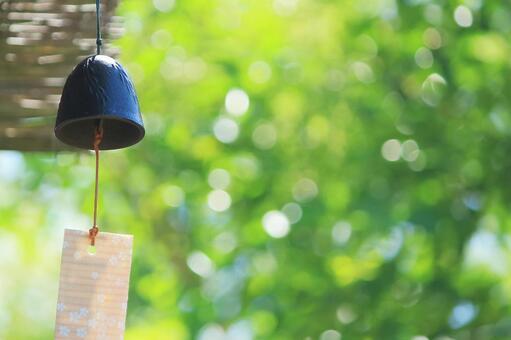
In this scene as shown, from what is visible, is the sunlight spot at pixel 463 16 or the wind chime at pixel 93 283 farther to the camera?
the sunlight spot at pixel 463 16

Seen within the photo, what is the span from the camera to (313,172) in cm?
425

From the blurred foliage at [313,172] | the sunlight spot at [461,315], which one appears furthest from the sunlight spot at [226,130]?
the sunlight spot at [461,315]

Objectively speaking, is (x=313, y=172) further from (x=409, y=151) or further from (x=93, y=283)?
(x=93, y=283)

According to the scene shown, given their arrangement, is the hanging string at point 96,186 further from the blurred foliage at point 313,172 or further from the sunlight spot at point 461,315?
the sunlight spot at point 461,315

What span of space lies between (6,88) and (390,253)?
8.24ft

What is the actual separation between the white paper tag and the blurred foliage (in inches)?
95.6

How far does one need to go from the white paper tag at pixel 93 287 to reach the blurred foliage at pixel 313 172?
2.43 meters

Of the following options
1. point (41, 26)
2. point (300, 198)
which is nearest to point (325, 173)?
point (300, 198)

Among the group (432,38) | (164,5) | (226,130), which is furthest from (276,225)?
(164,5)

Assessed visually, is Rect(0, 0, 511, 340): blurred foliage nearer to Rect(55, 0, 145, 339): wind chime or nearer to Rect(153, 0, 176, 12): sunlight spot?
Rect(153, 0, 176, 12): sunlight spot

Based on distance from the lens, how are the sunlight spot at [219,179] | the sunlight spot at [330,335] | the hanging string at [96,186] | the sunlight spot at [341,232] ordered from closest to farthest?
the hanging string at [96,186] → the sunlight spot at [330,335] → the sunlight spot at [341,232] → the sunlight spot at [219,179]

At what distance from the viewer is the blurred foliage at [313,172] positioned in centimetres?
367

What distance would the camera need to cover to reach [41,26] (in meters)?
1.55

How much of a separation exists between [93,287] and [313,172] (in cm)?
312
